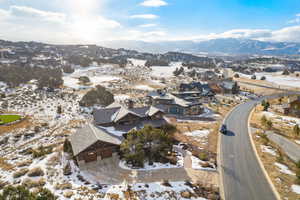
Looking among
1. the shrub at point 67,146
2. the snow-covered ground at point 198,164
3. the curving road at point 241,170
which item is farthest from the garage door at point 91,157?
the curving road at point 241,170

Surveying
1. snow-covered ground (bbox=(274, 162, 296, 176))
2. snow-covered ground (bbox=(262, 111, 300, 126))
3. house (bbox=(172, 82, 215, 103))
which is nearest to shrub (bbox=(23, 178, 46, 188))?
snow-covered ground (bbox=(274, 162, 296, 176))

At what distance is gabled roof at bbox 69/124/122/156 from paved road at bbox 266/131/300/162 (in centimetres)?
2975

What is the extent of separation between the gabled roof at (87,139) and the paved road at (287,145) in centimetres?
2975

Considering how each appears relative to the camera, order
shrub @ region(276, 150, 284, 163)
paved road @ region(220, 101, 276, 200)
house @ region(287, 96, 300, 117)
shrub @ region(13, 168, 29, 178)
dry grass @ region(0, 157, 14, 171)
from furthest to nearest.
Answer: house @ region(287, 96, 300, 117) → shrub @ region(276, 150, 284, 163) → dry grass @ region(0, 157, 14, 171) → shrub @ region(13, 168, 29, 178) → paved road @ region(220, 101, 276, 200)

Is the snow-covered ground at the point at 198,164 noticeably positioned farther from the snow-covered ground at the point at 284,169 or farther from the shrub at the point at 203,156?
the snow-covered ground at the point at 284,169

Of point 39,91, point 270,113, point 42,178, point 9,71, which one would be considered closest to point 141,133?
point 42,178

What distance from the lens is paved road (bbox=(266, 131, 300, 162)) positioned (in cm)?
2769

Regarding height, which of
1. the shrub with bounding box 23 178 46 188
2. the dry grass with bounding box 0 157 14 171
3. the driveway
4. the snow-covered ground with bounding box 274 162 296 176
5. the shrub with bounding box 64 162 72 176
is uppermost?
the snow-covered ground with bounding box 274 162 296 176

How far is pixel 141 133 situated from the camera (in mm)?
24375

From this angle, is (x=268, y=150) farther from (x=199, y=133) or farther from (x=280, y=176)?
(x=199, y=133)

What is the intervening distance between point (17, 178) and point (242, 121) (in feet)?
162

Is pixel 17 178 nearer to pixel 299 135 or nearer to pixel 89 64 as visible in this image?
pixel 299 135

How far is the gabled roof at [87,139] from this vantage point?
24.6 metres

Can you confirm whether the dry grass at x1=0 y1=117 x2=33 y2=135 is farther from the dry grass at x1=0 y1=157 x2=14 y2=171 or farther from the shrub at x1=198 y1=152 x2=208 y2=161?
the shrub at x1=198 y1=152 x2=208 y2=161
